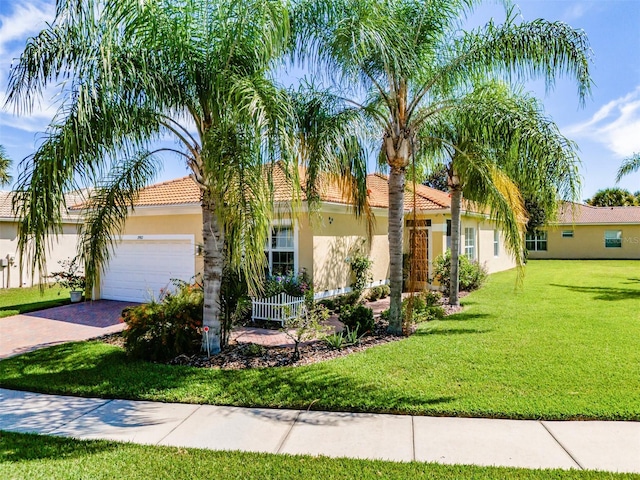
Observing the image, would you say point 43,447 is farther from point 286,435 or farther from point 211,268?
point 211,268

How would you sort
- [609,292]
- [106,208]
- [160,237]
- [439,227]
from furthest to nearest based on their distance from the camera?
1. [439,227]
2. [609,292]
3. [160,237]
4. [106,208]

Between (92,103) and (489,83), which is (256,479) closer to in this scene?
(92,103)

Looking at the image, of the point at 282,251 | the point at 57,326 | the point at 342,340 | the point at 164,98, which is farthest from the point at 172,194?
the point at 342,340

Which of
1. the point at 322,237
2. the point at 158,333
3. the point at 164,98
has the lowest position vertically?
the point at 158,333

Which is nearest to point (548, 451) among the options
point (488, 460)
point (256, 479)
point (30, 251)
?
point (488, 460)

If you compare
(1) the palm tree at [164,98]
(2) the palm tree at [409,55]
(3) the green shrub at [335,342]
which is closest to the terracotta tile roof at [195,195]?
(2) the palm tree at [409,55]

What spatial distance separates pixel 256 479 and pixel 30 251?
4.52m

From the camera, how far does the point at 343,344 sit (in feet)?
30.2

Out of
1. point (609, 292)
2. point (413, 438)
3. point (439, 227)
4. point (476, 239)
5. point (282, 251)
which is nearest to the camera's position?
point (413, 438)

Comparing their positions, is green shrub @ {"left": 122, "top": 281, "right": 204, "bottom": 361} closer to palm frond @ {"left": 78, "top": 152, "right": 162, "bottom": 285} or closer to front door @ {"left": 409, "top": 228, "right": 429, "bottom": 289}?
palm frond @ {"left": 78, "top": 152, "right": 162, "bottom": 285}

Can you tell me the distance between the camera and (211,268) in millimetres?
8352

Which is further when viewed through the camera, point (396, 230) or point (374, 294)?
point (374, 294)

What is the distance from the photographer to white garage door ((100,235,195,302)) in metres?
14.6

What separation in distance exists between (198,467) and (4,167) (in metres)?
26.6
